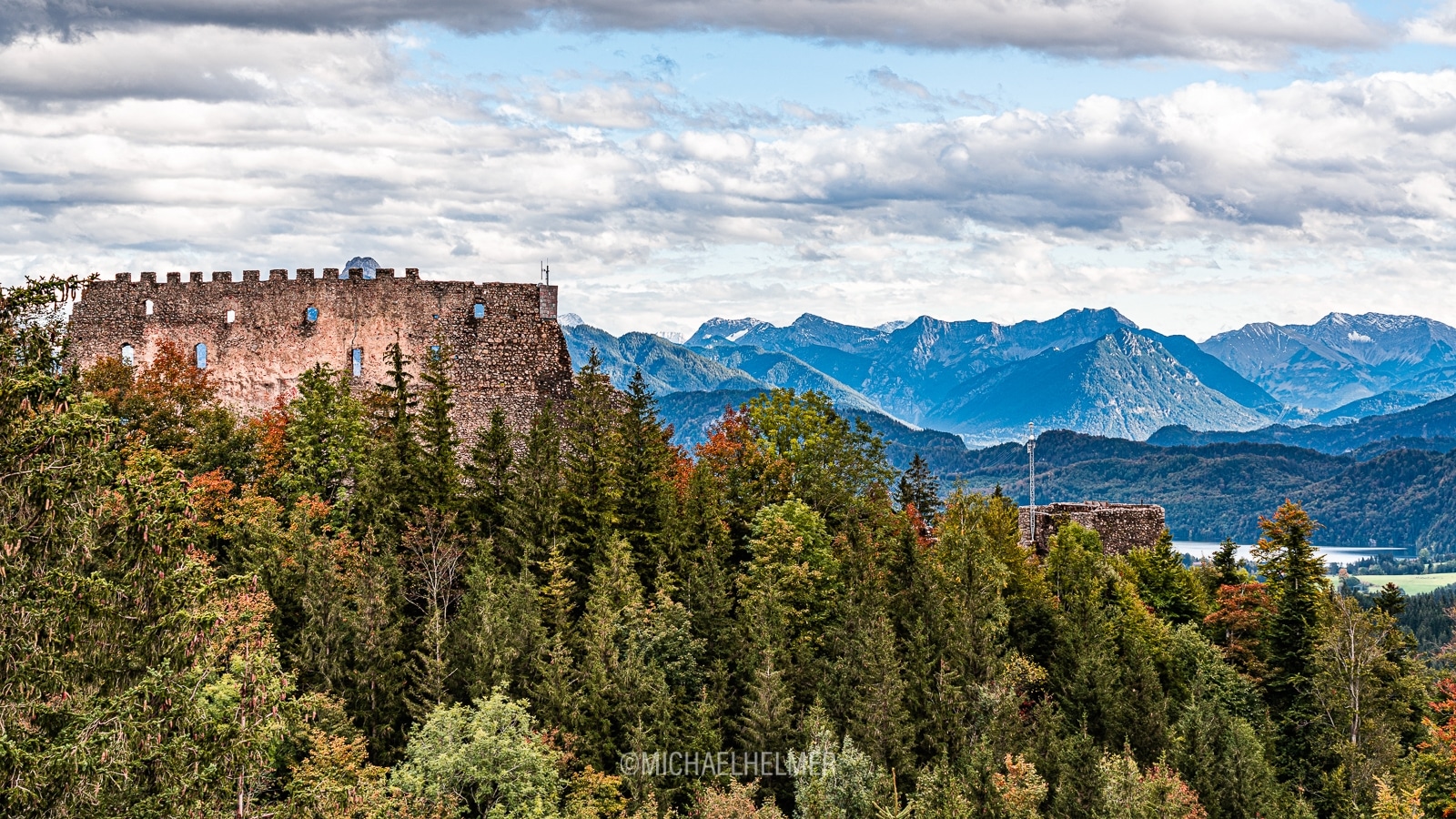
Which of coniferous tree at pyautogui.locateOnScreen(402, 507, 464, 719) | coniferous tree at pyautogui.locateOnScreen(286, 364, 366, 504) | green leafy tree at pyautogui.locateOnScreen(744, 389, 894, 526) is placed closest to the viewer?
coniferous tree at pyautogui.locateOnScreen(402, 507, 464, 719)

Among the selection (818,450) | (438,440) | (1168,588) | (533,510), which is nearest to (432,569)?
(533,510)

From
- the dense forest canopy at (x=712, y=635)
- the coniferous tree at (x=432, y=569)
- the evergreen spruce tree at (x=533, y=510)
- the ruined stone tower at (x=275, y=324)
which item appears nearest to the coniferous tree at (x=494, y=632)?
the dense forest canopy at (x=712, y=635)

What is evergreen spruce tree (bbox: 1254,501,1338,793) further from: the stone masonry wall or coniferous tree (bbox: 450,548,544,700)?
coniferous tree (bbox: 450,548,544,700)

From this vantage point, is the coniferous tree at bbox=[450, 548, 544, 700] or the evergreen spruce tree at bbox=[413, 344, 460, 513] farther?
the evergreen spruce tree at bbox=[413, 344, 460, 513]

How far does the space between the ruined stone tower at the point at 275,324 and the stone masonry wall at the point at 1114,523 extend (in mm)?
44325

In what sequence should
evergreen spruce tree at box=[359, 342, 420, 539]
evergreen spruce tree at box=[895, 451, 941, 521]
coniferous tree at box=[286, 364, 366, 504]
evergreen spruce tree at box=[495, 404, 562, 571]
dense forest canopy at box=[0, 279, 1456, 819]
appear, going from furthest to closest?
evergreen spruce tree at box=[895, 451, 941, 521]
coniferous tree at box=[286, 364, 366, 504]
evergreen spruce tree at box=[495, 404, 562, 571]
evergreen spruce tree at box=[359, 342, 420, 539]
dense forest canopy at box=[0, 279, 1456, 819]

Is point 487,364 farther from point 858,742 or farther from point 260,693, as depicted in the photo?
point 260,693

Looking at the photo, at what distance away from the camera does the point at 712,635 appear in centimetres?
6719

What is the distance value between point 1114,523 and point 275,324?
189 ft

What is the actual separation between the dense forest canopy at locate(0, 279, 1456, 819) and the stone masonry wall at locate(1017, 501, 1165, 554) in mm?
7029

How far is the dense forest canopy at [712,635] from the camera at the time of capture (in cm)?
5731

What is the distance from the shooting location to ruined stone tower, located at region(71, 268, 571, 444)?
231ft

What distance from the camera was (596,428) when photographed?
7181 cm

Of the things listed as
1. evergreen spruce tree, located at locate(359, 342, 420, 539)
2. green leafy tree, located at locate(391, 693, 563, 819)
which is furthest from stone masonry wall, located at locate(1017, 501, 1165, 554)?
green leafy tree, located at locate(391, 693, 563, 819)
